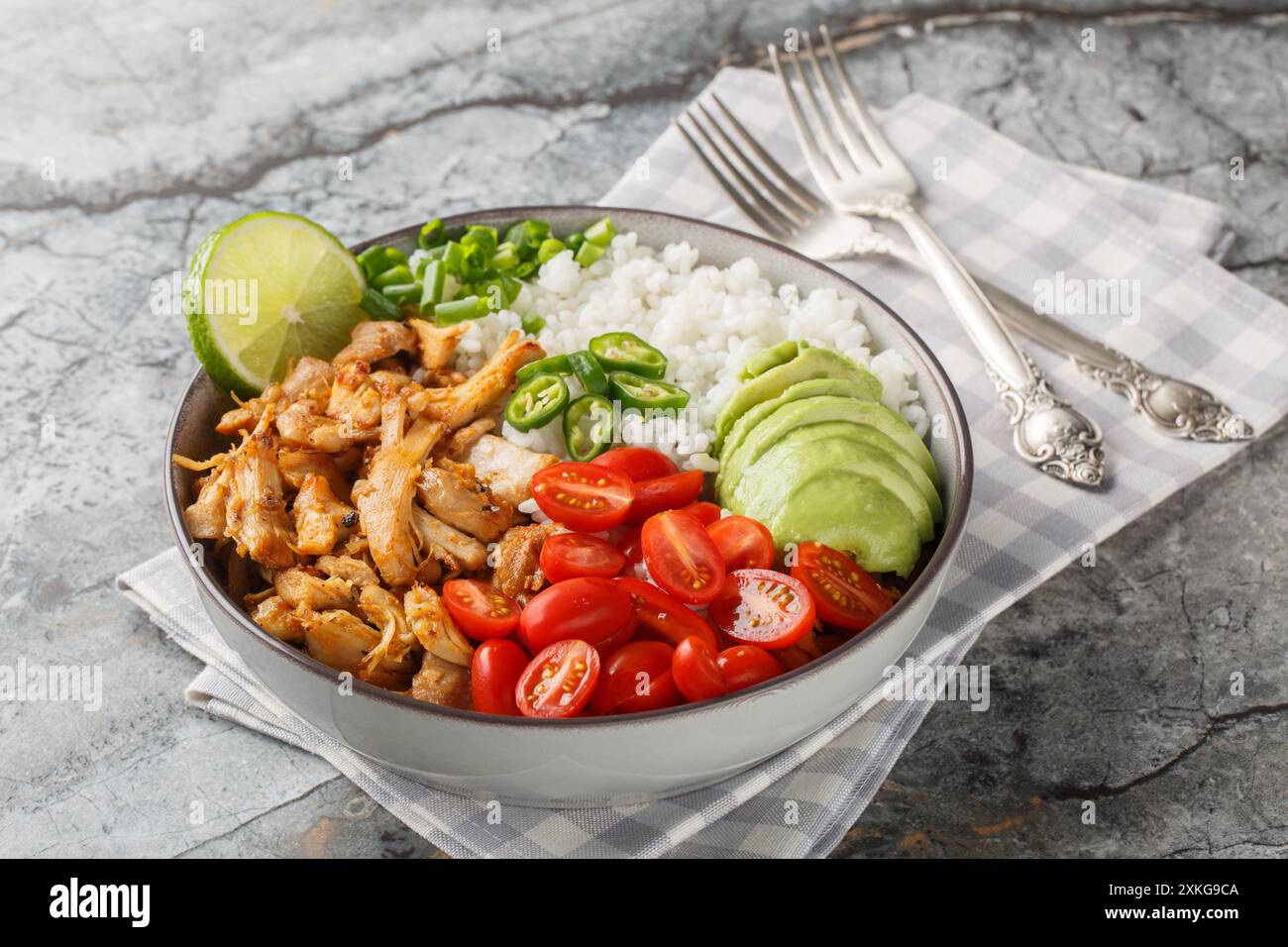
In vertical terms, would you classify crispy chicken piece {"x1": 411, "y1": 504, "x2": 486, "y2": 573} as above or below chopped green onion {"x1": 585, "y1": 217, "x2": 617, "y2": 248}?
below

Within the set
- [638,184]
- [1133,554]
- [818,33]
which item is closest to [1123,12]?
[818,33]

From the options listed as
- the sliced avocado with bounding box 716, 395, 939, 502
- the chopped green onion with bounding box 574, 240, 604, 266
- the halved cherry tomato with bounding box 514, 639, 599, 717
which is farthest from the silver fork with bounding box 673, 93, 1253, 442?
the halved cherry tomato with bounding box 514, 639, 599, 717

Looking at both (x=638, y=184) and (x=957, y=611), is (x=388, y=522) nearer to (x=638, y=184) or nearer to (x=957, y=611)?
(x=957, y=611)

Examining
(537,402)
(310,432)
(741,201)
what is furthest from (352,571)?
(741,201)

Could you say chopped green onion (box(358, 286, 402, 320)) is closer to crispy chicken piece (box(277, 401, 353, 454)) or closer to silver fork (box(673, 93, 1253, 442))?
crispy chicken piece (box(277, 401, 353, 454))

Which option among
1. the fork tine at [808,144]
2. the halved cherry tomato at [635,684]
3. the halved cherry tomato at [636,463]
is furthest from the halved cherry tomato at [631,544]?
the fork tine at [808,144]

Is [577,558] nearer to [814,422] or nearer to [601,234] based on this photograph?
[814,422]
